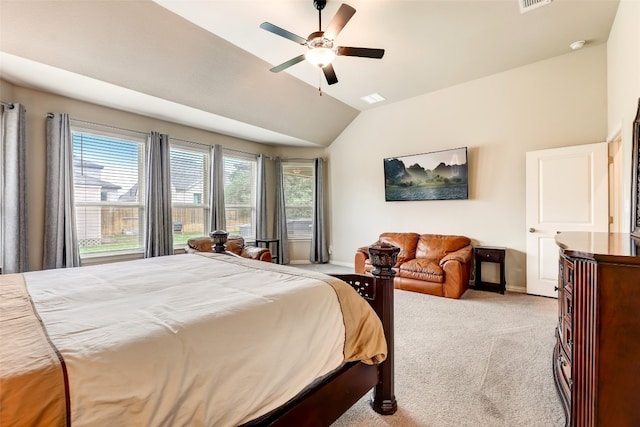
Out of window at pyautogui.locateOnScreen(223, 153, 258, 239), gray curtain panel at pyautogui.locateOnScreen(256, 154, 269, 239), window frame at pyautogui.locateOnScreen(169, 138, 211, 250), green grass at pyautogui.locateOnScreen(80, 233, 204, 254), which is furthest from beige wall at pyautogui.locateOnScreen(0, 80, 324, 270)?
gray curtain panel at pyautogui.locateOnScreen(256, 154, 269, 239)

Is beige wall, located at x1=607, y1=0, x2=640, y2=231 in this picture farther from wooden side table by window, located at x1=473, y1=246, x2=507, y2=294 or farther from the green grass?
the green grass

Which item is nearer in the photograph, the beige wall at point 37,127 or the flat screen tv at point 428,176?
the beige wall at point 37,127

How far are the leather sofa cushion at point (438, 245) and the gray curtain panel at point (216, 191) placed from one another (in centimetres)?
357

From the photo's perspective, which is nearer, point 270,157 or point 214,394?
point 214,394

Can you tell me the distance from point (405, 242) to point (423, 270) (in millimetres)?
904

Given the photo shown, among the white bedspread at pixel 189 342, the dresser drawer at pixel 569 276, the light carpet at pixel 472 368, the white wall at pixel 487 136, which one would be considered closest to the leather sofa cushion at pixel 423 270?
the light carpet at pixel 472 368

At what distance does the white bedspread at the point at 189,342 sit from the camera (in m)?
0.78

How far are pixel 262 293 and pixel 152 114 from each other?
4296mm

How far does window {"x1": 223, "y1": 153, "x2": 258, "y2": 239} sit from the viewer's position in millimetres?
5867

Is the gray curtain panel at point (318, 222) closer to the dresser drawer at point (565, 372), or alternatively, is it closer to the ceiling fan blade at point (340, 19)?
the ceiling fan blade at point (340, 19)

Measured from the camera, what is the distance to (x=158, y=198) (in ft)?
14.8

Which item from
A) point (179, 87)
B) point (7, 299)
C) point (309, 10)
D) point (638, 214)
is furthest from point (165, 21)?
point (638, 214)

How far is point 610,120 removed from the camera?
351 cm

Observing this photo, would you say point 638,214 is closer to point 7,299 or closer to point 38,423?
point 38,423
